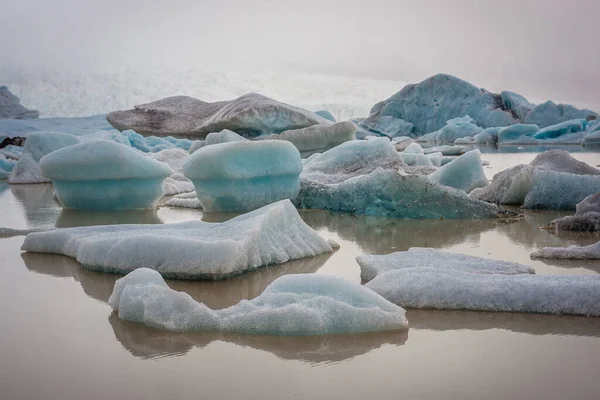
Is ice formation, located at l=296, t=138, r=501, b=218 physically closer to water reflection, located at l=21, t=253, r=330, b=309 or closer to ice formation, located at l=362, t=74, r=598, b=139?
water reflection, located at l=21, t=253, r=330, b=309

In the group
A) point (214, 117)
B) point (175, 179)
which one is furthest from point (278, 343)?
point (214, 117)

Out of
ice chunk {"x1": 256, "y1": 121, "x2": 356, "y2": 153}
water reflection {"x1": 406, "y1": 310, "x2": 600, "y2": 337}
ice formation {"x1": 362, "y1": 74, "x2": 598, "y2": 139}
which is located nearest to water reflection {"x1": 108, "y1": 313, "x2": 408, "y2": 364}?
water reflection {"x1": 406, "y1": 310, "x2": 600, "y2": 337}

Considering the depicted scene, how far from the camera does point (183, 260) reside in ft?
8.77

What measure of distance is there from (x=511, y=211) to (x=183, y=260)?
2.98 metres

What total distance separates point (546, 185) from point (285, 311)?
3.64 metres

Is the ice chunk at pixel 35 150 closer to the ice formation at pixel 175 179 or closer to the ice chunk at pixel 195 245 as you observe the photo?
the ice formation at pixel 175 179

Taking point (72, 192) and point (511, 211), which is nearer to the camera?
point (511, 211)

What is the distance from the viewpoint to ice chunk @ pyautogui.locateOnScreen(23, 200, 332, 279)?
2.67m

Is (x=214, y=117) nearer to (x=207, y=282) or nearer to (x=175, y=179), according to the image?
(x=175, y=179)

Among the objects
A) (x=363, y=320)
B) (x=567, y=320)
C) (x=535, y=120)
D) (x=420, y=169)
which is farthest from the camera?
(x=535, y=120)

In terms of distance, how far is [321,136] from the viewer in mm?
10922

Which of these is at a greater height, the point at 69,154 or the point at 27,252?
the point at 69,154

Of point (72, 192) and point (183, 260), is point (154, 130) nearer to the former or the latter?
point (72, 192)

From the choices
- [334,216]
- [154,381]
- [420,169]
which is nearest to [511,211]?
[334,216]
